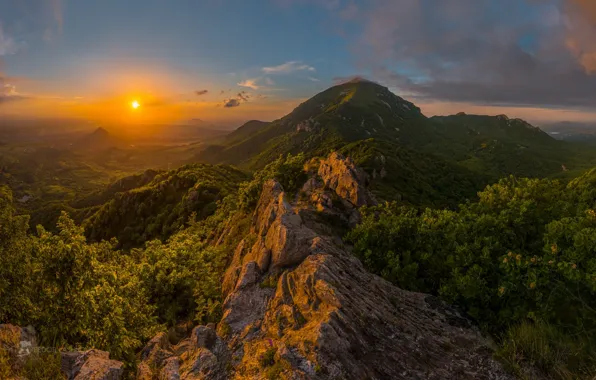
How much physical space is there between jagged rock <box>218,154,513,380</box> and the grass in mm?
1014

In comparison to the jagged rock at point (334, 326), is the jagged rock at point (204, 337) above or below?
below

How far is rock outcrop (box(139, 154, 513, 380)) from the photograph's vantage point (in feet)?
47.9

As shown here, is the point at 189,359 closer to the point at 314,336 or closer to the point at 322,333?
the point at 314,336

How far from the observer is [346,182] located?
60375mm

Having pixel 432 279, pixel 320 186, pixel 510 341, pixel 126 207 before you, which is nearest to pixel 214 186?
pixel 126 207

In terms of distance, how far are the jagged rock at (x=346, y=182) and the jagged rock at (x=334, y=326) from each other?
97.8ft

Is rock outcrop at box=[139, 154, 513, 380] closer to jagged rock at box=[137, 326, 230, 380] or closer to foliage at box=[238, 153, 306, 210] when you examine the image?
jagged rock at box=[137, 326, 230, 380]

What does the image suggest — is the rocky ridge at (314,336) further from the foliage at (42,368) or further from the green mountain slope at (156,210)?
the green mountain slope at (156,210)

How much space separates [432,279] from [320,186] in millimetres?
41326

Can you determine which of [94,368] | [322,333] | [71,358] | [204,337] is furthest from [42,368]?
[322,333]

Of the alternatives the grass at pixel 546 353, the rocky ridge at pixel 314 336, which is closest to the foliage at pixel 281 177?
the rocky ridge at pixel 314 336

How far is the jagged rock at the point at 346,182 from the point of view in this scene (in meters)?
55.1

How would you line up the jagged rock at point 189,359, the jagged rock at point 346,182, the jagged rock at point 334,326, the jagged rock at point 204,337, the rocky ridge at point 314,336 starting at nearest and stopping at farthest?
the jagged rock at point 334,326 < the rocky ridge at point 314,336 < the jagged rock at point 189,359 < the jagged rock at point 204,337 < the jagged rock at point 346,182

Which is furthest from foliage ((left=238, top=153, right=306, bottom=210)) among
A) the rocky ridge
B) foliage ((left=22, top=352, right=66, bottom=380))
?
foliage ((left=22, top=352, right=66, bottom=380))
